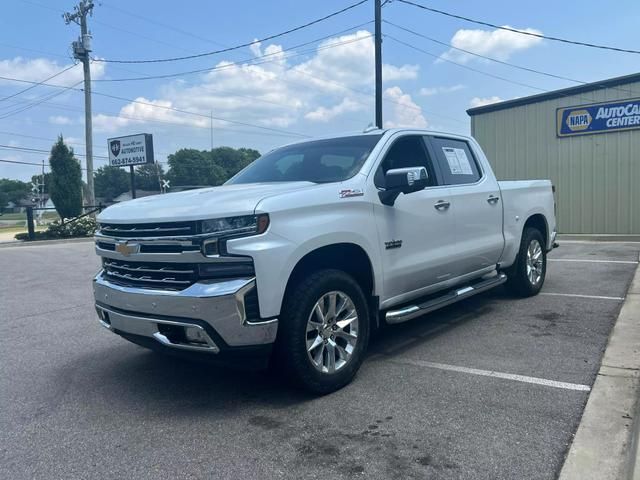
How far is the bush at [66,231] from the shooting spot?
2161cm

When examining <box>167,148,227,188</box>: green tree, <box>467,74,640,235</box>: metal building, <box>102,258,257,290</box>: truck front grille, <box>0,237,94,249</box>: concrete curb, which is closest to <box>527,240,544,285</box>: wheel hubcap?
<box>102,258,257,290</box>: truck front grille

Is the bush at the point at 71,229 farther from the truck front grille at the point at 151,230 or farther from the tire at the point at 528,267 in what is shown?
the truck front grille at the point at 151,230

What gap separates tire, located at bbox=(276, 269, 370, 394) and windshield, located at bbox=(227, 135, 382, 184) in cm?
97

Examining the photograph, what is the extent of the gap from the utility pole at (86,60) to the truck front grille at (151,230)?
87.1ft

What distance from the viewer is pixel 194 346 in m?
3.62

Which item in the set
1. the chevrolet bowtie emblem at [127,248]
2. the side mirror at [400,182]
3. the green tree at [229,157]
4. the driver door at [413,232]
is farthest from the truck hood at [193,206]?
the green tree at [229,157]

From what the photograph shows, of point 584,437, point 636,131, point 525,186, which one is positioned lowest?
point 584,437

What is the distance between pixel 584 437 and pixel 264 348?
6.44 ft

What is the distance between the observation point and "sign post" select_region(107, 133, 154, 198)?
27375 millimetres

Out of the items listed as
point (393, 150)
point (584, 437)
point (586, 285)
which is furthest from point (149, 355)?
point (586, 285)

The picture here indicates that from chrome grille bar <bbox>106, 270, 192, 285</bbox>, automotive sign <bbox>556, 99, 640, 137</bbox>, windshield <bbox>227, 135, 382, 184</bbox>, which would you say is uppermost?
automotive sign <bbox>556, 99, 640, 137</bbox>

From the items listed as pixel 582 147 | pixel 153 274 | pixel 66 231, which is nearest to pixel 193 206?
pixel 153 274

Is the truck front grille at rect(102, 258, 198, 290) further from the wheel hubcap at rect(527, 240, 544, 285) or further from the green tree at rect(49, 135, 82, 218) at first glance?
the green tree at rect(49, 135, 82, 218)

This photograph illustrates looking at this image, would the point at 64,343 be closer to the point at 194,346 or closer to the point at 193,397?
the point at 193,397
